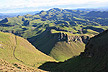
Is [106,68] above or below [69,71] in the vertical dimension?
above

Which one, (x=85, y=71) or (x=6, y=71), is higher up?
(x=6, y=71)

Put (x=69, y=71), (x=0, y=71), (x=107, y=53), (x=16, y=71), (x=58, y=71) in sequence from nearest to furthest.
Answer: (x=0, y=71) → (x=16, y=71) → (x=107, y=53) → (x=69, y=71) → (x=58, y=71)

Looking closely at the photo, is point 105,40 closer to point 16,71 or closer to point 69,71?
point 69,71

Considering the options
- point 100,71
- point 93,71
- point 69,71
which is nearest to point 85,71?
point 93,71

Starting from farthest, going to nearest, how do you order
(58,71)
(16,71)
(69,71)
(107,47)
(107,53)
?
(58,71), (69,71), (107,47), (107,53), (16,71)

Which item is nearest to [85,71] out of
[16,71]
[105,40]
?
[105,40]

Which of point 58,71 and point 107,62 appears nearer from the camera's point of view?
point 107,62

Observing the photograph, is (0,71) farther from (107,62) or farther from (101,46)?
(101,46)

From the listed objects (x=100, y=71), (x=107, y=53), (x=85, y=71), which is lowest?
(x=85, y=71)

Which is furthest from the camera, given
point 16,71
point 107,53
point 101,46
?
point 101,46
